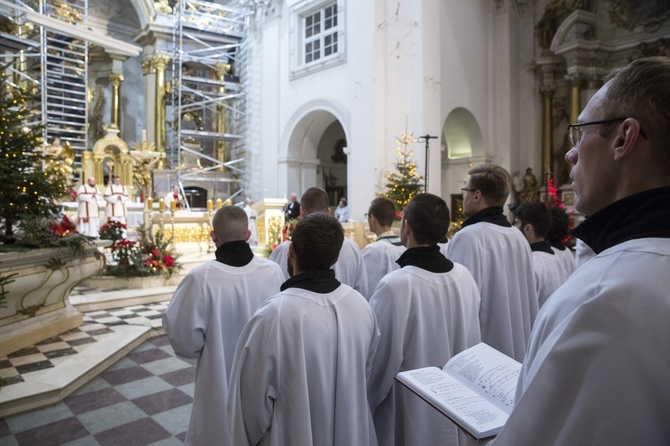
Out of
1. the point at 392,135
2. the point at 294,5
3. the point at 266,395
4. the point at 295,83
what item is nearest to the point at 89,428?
the point at 266,395

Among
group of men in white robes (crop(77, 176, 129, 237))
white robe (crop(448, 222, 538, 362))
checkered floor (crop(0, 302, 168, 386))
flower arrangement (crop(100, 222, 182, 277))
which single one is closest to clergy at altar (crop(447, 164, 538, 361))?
white robe (crop(448, 222, 538, 362))

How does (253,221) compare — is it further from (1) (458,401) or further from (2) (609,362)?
(2) (609,362)

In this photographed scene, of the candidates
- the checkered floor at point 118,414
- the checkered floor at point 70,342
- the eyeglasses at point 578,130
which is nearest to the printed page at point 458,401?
the eyeglasses at point 578,130

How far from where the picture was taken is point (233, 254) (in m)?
2.89

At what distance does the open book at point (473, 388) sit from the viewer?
1227mm

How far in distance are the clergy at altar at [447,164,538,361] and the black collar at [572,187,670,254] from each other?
88.3 inches

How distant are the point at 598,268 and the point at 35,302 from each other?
20.2ft

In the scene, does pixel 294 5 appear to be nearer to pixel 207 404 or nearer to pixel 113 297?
pixel 113 297

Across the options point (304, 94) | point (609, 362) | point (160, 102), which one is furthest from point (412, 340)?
point (160, 102)

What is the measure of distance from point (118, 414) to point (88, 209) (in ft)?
35.0

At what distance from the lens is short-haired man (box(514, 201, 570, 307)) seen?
3891 millimetres

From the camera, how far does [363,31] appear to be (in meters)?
14.0

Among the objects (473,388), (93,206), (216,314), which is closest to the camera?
(473,388)

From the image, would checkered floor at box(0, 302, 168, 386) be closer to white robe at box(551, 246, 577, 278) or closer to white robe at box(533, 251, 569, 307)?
white robe at box(533, 251, 569, 307)
